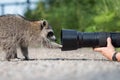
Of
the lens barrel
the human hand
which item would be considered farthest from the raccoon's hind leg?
the human hand

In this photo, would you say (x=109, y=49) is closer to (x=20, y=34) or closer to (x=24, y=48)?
(x=20, y=34)

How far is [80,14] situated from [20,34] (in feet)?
33.8

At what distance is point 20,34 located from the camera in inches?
562

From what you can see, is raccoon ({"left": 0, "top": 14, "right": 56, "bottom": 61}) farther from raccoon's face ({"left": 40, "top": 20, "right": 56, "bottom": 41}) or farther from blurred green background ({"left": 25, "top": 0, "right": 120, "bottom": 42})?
blurred green background ({"left": 25, "top": 0, "right": 120, "bottom": 42})

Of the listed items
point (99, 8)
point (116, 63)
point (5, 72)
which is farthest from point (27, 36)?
point (99, 8)

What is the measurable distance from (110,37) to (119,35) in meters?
0.20

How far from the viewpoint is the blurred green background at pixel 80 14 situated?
20.2 m

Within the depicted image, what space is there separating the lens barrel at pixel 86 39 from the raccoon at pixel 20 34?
72.1 inches

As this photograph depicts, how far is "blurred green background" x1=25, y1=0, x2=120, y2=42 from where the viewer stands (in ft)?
66.1

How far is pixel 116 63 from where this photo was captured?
1213 cm

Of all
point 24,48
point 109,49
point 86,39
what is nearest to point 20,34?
point 24,48

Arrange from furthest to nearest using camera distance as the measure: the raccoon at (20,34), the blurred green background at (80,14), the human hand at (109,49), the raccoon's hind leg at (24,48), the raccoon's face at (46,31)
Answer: the blurred green background at (80,14), the raccoon's face at (46,31), the raccoon's hind leg at (24,48), the raccoon at (20,34), the human hand at (109,49)

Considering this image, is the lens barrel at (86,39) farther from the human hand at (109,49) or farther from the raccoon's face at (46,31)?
the raccoon's face at (46,31)

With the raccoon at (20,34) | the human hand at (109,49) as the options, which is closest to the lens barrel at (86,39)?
the human hand at (109,49)
